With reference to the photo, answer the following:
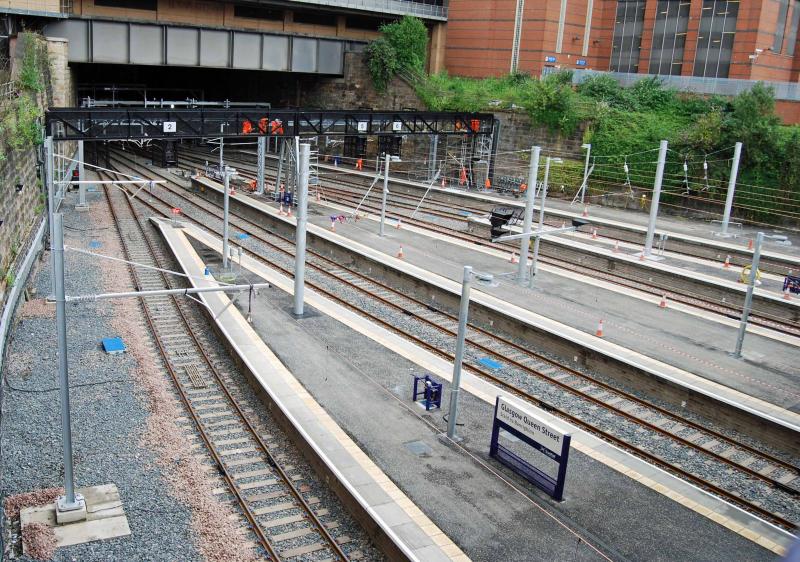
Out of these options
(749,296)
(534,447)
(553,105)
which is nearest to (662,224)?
(553,105)

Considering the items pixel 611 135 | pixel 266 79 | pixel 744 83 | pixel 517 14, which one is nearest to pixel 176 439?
pixel 611 135

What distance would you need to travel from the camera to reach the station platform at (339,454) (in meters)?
11.6

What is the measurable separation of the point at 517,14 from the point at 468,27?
15.4 ft

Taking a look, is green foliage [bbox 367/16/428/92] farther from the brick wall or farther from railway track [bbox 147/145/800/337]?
railway track [bbox 147/145/800/337]

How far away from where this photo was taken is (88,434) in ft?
48.7

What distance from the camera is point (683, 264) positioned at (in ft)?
103

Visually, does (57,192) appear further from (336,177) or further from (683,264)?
(683,264)

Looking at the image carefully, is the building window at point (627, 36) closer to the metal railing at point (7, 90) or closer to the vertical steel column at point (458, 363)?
the metal railing at point (7, 90)

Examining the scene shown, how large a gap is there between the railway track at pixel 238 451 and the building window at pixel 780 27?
134ft

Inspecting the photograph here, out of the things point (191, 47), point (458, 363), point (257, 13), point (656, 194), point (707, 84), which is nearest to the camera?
point (458, 363)

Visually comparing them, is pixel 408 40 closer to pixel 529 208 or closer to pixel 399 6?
pixel 399 6

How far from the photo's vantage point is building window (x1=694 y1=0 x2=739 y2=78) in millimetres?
46312

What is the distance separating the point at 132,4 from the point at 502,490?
41.9 m

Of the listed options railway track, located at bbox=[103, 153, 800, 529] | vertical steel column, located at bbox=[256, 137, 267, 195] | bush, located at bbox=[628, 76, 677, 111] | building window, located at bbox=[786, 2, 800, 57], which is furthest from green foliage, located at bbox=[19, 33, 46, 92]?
building window, located at bbox=[786, 2, 800, 57]
